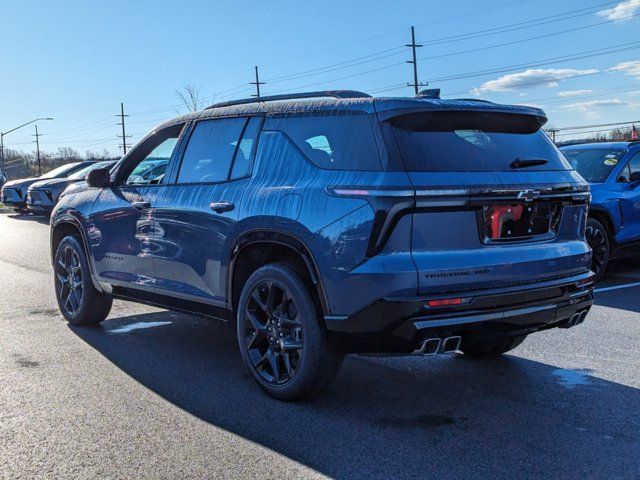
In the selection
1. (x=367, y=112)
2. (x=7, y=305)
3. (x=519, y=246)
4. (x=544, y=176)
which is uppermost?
A: (x=367, y=112)

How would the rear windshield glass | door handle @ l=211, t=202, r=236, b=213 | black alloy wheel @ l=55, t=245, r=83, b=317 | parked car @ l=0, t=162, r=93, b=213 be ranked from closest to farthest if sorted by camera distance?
the rear windshield glass → door handle @ l=211, t=202, r=236, b=213 → black alloy wheel @ l=55, t=245, r=83, b=317 → parked car @ l=0, t=162, r=93, b=213

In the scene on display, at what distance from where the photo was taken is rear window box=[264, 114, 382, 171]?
386 centimetres

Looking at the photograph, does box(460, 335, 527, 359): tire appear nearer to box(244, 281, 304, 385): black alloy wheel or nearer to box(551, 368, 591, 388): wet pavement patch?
box(551, 368, 591, 388): wet pavement patch

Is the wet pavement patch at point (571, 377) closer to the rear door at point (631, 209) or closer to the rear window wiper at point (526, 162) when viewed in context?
the rear window wiper at point (526, 162)

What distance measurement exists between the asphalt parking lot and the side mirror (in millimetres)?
1338

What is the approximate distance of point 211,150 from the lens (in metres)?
4.97

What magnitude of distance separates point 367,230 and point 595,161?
6669mm

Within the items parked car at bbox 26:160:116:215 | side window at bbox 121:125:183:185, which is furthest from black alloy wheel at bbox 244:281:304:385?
parked car at bbox 26:160:116:215

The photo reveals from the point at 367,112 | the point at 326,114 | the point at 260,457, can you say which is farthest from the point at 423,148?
the point at 260,457

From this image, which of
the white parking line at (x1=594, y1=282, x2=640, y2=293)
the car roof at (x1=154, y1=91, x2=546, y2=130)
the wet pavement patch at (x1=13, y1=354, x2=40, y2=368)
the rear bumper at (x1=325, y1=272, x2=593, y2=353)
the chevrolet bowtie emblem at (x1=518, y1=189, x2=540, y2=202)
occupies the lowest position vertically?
the white parking line at (x1=594, y1=282, x2=640, y2=293)

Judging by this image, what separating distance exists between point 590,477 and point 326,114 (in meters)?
2.46

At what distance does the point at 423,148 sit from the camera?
382cm

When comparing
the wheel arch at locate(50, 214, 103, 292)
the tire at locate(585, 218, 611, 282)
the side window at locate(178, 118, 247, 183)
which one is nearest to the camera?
the side window at locate(178, 118, 247, 183)

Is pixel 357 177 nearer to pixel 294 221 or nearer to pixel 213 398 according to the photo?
pixel 294 221
